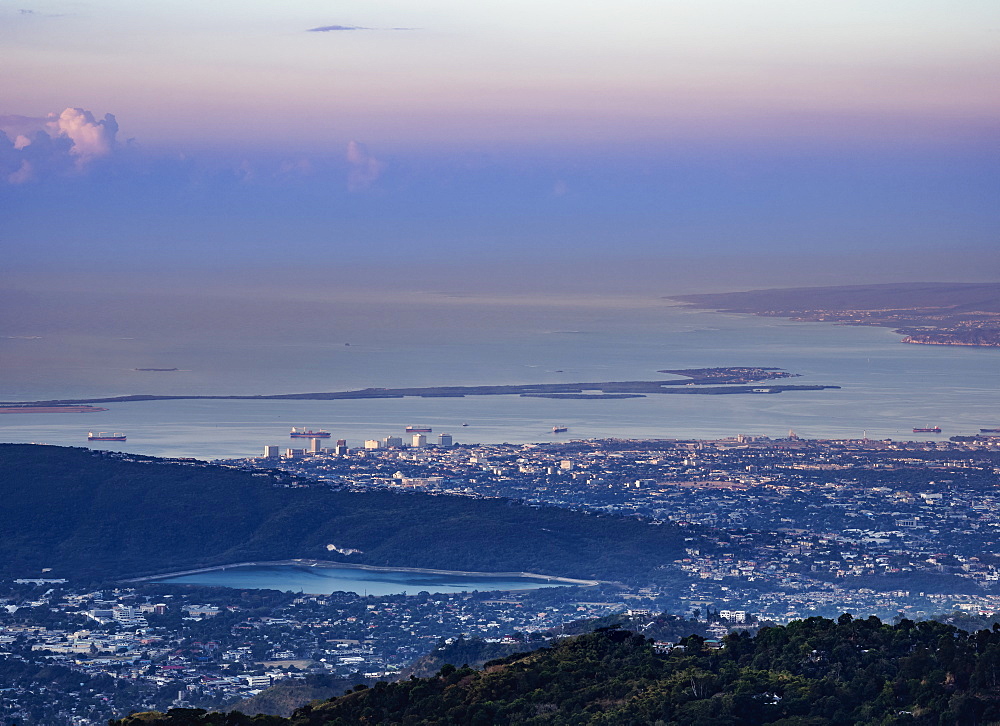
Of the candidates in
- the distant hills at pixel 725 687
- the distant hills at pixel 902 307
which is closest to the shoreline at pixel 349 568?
the distant hills at pixel 725 687

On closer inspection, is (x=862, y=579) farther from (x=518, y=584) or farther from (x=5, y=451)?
(x=5, y=451)

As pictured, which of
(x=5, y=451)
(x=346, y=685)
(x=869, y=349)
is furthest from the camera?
(x=869, y=349)

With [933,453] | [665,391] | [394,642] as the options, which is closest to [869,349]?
[665,391]

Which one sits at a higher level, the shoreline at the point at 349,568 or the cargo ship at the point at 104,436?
the cargo ship at the point at 104,436

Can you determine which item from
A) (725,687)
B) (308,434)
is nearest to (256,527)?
(725,687)

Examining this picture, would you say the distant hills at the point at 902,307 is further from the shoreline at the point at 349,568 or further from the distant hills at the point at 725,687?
the distant hills at the point at 725,687

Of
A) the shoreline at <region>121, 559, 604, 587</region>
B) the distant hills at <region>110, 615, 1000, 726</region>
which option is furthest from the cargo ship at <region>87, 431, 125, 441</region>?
the distant hills at <region>110, 615, 1000, 726</region>

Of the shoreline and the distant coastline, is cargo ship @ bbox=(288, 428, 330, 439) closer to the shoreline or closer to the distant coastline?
the distant coastline
